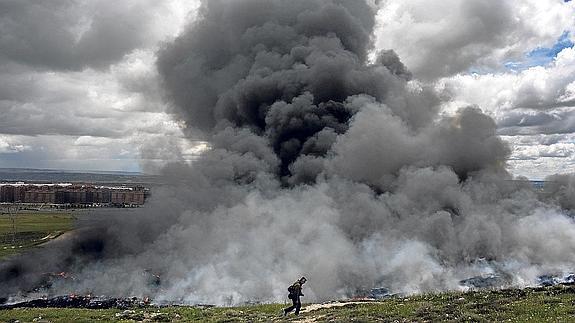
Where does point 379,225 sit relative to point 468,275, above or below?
above

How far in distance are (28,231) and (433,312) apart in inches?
3293

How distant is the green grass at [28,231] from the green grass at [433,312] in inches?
1542

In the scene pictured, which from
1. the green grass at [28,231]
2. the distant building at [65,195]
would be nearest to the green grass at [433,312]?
the green grass at [28,231]

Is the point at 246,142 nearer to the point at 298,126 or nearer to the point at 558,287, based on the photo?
the point at 298,126

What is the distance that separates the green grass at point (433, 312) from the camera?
2122 centimetres

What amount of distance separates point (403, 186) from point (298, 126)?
1672cm

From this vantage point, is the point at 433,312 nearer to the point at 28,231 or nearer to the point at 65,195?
the point at 28,231

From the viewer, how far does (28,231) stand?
9044 cm

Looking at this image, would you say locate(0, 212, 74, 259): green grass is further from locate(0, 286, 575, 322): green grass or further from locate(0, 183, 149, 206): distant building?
locate(0, 286, 575, 322): green grass

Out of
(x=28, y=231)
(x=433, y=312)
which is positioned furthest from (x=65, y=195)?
(x=433, y=312)

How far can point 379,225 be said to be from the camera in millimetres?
55469

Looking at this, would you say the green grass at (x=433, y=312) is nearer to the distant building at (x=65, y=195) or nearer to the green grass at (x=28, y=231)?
the green grass at (x=28, y=231)

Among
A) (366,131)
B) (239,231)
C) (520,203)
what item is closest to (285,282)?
(239,231)

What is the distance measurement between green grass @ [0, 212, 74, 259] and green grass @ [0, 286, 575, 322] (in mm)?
39159
